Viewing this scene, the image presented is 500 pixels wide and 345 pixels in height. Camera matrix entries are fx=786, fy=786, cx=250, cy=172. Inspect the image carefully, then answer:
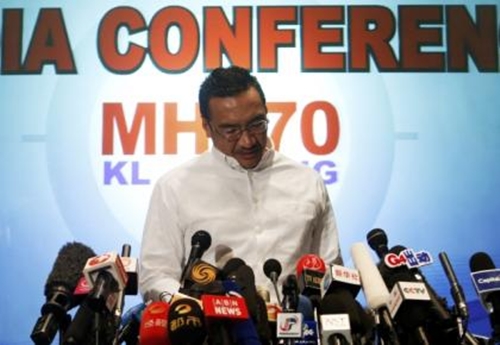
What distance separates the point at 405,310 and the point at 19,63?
281cm

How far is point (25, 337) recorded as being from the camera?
3.85 meters

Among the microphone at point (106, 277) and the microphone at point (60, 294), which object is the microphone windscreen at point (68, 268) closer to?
the microphone at point (60, 294)

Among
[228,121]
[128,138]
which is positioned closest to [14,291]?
[128,138]

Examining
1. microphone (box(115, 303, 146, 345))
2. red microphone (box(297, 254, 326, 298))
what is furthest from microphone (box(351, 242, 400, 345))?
microphone (box(115, 303, 146, 345))

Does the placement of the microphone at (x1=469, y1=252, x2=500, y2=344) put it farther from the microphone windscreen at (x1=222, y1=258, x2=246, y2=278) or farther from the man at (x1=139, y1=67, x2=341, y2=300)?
the man at (x1=139, y1=67, x2=341, y2=300)

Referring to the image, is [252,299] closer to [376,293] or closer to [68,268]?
[376,293]

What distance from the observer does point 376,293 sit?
2.14m

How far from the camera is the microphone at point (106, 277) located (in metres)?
2.00

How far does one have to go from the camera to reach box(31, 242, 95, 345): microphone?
6.15 feet

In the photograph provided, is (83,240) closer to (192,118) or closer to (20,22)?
(192,118)

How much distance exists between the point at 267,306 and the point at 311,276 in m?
0.17

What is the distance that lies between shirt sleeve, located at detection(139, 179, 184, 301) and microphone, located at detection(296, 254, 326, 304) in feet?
2.09

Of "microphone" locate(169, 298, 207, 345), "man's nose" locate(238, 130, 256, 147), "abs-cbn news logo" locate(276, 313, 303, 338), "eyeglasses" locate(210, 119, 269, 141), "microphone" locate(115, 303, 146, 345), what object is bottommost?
"microphone" locate(115, 303, 146, 345)

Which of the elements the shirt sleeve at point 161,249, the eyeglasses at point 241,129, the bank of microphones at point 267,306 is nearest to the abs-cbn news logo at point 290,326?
the bank of microphones at point 267,306
